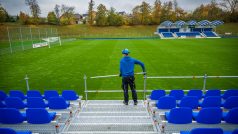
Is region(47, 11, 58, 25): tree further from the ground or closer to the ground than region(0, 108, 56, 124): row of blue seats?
further from the ground

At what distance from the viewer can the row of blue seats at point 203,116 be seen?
433 centimetres

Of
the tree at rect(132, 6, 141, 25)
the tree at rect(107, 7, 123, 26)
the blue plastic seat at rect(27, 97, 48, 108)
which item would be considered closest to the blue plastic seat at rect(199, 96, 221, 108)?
the blue plastic seat at rect(27, 97, 48, 108)

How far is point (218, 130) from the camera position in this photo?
3.06 meters

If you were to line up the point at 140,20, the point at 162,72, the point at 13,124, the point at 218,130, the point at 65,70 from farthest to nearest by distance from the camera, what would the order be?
the point at 140,20, the point at 65,70, the point at 162,72, the point at 13,124, the point at 218,130

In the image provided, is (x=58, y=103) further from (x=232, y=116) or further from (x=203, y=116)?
(x=232, y=116)

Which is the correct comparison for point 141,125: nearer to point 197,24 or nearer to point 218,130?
point 218,130

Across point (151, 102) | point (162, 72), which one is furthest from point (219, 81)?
point (151, 102)

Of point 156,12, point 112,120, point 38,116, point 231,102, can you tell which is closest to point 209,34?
point 156,12

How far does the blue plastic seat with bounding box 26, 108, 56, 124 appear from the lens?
175 inches

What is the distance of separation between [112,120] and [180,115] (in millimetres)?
1922

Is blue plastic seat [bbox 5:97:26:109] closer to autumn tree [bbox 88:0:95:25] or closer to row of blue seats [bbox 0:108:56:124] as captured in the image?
row of blue seats [bbox 0:108:56:124]

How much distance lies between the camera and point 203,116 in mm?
4402

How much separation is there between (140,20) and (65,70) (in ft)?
246

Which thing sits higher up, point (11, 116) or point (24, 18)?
point (24, 18)
